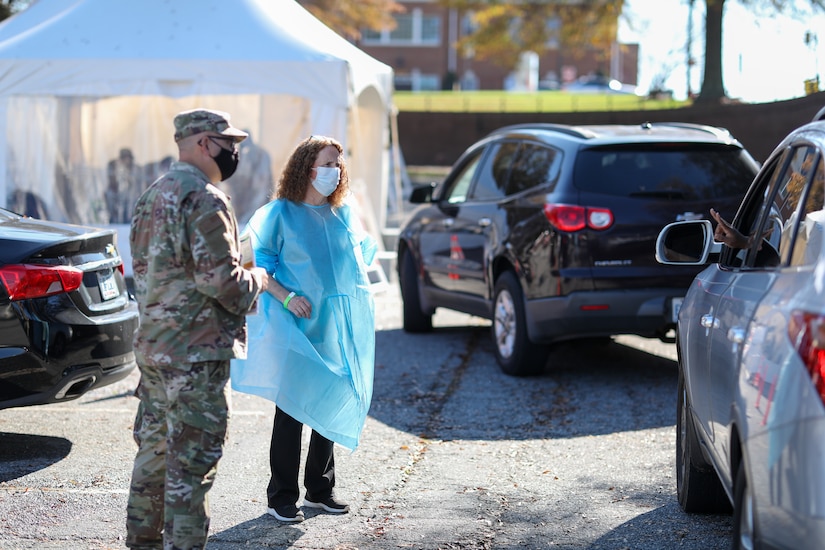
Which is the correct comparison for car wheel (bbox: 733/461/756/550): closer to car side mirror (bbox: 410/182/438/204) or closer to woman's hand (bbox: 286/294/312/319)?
woman's hand (bbox: 286/294/312/319)

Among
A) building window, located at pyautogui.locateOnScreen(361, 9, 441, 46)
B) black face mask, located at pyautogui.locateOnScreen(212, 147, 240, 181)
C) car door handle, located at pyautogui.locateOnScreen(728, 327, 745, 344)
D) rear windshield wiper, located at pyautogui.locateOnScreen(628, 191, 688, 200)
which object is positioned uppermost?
building window, located at pyautogui.locateOnScreen(361, 9, 441, 46)

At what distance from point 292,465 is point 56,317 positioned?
166cm

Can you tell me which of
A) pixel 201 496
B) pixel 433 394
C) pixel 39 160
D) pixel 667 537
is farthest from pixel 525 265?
pixel 39 160

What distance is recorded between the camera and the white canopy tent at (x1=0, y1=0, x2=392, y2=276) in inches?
501

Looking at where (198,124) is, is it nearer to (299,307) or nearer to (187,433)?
(187,433)

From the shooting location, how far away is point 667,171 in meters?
8.48

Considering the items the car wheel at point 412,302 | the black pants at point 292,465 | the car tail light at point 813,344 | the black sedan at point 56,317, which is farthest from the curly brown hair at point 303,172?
the car wheel at point 412,302

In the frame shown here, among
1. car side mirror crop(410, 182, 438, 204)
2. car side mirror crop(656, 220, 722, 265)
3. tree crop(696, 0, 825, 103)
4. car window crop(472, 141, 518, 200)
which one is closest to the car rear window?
car window crop(472, 141, 518, 200)

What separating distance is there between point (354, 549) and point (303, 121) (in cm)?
1026

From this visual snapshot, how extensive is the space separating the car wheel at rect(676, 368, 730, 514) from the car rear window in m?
3.19

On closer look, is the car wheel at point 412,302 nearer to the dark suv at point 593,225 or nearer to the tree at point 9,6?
the dark suv at point 593,225

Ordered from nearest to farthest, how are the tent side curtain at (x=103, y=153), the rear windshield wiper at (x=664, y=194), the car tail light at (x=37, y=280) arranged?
the car tail light at (x=37, y=280)
the rear windshield wiper at (x=664, y=194)
the tent side curtain at (x=103, y=153)

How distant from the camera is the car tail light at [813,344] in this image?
9.61 ft

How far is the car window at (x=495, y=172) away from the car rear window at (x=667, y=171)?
3.95 ft
